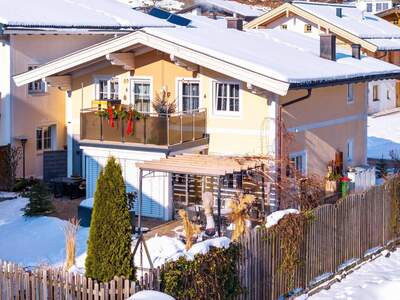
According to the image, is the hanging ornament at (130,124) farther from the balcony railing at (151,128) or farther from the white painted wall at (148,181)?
the white painted wall at (148,181)

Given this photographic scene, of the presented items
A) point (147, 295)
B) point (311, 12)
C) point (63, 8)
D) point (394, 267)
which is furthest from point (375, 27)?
point (147, 295)

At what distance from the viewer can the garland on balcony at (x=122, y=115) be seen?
22.5 metres

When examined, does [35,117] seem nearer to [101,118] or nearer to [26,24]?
[26,24]

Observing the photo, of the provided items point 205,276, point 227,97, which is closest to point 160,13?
point 227,97

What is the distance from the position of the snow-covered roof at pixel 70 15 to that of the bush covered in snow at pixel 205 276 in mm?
16716

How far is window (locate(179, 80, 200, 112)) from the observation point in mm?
23891

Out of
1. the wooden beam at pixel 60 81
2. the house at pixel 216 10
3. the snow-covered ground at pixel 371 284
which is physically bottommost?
the snow-covered ground at pixel 371 284

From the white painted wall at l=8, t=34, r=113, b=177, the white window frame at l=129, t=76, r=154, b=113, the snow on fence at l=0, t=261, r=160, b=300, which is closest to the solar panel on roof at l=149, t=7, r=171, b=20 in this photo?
the white painted wall at l=8, t=34, r=113, b=177

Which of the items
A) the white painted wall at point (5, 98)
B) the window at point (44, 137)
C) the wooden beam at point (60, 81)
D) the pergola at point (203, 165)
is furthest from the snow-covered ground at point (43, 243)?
the window at point (44, 137)

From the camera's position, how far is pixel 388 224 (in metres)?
19.3

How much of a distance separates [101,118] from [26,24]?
6825mm

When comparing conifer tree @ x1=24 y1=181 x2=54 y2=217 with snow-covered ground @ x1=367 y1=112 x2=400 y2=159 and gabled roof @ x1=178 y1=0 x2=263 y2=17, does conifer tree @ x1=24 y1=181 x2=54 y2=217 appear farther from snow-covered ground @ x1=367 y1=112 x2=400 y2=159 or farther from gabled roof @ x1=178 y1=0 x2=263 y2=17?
gabled roof @ x1=178 y1=0 x2=263 y2=17

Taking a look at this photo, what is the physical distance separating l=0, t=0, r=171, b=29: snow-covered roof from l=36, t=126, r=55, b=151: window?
3633mm

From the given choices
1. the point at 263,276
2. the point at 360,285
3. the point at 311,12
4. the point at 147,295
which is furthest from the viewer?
the point at 311,12
